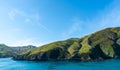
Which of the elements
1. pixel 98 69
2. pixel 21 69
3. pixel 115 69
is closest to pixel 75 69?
pixel 98 69

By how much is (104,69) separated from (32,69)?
185ft

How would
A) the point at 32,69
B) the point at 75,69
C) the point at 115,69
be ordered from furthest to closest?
the point at 32,69 < the point at 75,69 < the point at 115,69

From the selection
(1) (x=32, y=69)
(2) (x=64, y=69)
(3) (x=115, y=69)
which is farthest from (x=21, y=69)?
(3) (x=115, y=69)

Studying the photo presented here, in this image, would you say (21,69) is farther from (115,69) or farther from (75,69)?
(115,69)

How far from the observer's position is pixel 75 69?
134m

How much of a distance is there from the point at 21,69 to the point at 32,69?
9869mm

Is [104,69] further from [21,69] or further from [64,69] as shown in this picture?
[21,69]

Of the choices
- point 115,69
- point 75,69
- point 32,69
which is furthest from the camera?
point 32,69

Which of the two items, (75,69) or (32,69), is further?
(32,69)

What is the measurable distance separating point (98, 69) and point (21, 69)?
6296 centimetres

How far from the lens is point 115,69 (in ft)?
398

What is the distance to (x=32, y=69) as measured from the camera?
155 meters

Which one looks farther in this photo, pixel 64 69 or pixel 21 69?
pixel 21 69

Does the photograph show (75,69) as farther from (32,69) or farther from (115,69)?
(32,69)
